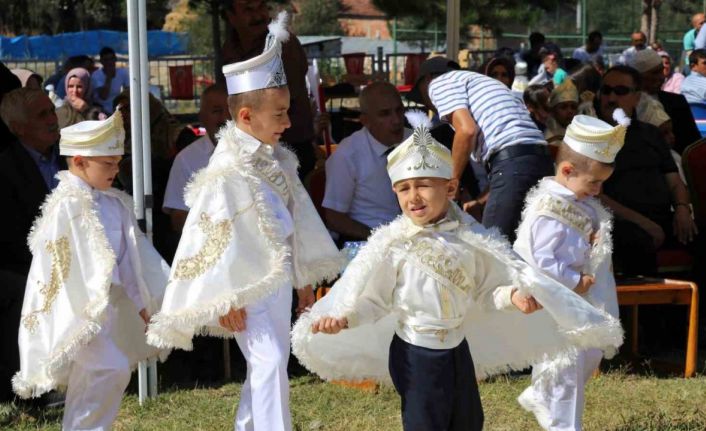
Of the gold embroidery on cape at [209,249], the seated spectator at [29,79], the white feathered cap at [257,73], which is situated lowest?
the gold embroidery on cape at [209,249]

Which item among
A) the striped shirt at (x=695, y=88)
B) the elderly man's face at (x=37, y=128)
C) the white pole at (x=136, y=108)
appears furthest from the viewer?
the striped shirt at (x=695, y=88)

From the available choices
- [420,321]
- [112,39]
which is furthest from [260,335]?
[112,39]

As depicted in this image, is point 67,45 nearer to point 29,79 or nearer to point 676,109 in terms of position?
point 29,79

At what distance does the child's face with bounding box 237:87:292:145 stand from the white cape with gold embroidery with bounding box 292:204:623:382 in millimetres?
701

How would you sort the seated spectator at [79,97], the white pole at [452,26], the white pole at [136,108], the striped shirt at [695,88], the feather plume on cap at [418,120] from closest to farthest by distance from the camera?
the feather plume on cap at [418,120], the white pole at [136,108], the white pole at [452,26], the seated spectator at [79,97], the striped shirt at [695,88]

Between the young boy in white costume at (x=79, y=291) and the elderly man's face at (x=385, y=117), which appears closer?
the young boy in white costume at (x=79, y=291)

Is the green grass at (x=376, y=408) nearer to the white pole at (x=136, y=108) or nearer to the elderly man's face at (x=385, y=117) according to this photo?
the white pole at (x=136, y=108)

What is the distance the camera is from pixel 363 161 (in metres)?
6.85

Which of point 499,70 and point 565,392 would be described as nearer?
point 565,392

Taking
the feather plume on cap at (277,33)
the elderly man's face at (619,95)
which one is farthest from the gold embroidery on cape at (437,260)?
the elderly man's face at (619,95)

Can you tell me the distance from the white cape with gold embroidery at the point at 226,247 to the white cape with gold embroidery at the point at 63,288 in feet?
1.06

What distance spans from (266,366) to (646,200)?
3747 millimetres

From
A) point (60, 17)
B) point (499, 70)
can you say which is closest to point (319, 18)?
point (60, 17)

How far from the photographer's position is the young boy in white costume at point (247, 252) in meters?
4.45
